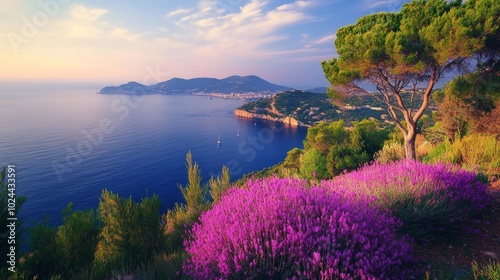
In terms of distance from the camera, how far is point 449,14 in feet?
29.6

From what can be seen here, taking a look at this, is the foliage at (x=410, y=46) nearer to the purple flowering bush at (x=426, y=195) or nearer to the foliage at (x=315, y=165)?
the foliage at (x=315, y=165)

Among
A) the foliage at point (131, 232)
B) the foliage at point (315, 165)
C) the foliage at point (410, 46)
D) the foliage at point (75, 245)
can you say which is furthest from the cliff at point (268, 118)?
the foliage at point (75, 245)

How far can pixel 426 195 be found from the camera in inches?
154

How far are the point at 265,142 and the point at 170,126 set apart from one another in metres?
36.1

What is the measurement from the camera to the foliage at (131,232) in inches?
150

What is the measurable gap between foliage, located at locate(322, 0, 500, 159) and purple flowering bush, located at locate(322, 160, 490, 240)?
6.73m

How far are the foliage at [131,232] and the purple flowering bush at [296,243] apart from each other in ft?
4.70

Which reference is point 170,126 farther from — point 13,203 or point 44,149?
point 13,203

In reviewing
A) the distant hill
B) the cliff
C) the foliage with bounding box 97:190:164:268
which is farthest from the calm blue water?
the foliage with bounding box 97:190:164:268

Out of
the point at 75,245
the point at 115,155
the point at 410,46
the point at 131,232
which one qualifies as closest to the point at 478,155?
the point at 410,46

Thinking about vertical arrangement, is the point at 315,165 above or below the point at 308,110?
above

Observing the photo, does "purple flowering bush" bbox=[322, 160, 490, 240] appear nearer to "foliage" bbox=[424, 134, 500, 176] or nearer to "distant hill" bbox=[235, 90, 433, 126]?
"foliage" bbox=[424, 134, 500, 176]

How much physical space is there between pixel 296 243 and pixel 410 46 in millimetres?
10380

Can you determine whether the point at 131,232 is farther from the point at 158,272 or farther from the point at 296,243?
the point at 296,243
